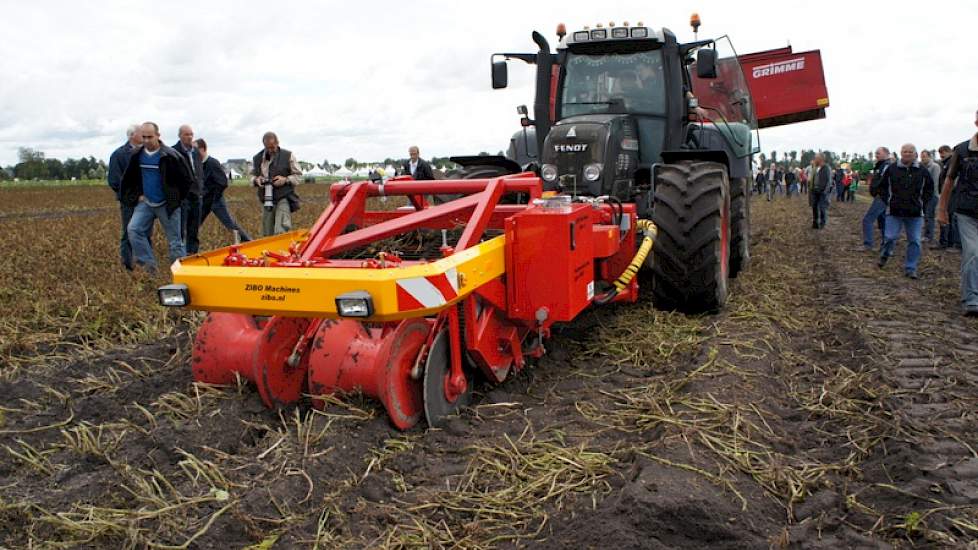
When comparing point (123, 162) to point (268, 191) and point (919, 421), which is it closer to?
point (268, 191)

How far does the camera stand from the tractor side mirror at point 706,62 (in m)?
5.89

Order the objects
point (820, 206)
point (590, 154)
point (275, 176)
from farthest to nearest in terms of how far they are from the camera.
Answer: point (820, 206), point (275, 176), point (590, 154)

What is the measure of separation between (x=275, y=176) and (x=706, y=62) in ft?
15.5

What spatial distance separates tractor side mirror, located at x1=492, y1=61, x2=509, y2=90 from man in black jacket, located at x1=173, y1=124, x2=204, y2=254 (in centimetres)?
344

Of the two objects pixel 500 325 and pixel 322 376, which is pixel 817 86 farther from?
pixel 322 376

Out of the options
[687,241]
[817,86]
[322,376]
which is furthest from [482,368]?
[817,86]

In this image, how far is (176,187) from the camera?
7.37 metres

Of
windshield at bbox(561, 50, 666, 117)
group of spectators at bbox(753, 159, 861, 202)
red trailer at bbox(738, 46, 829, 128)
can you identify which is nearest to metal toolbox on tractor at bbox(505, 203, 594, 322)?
windshield at bbox(561, 50, 666, 117)

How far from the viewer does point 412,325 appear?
3574 mm

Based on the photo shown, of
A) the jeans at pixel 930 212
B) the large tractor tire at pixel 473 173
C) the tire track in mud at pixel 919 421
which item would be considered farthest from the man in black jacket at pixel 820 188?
the large tractor tire at pixel 473 173

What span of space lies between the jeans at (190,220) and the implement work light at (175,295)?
16.2ft

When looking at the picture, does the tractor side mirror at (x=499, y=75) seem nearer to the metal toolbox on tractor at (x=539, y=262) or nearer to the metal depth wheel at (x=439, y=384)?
the metal toolbox on tractor at (x=539, y=262)

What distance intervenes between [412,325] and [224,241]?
8.41m

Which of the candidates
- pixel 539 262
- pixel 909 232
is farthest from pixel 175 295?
pixel 909 232
